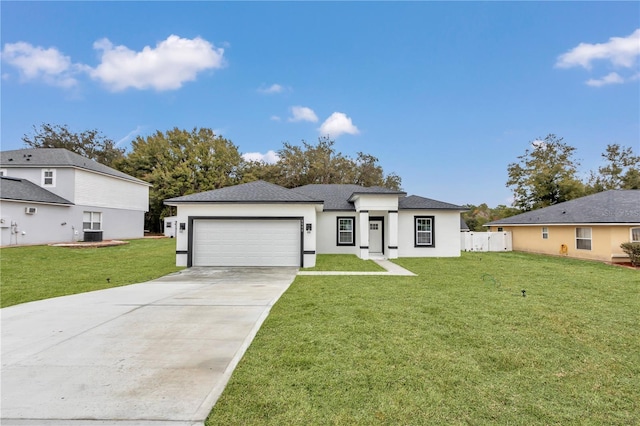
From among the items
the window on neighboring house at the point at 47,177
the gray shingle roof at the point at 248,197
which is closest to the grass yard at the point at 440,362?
the gray shingle roof at the point at 248,197

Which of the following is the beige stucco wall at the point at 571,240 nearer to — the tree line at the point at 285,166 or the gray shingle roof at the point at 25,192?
the tree line at the point at 285,166

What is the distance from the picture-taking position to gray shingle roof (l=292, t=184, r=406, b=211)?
1623 centimetres

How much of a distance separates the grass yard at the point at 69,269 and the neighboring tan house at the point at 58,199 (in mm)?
2919

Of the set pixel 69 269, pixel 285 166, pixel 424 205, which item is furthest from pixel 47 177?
pixel 424 205

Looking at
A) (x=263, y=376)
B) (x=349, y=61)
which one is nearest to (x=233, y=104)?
(x=349, y=61)

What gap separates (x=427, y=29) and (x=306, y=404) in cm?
1876

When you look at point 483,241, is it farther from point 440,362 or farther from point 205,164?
point 205,164

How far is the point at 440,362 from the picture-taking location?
378 centimetres

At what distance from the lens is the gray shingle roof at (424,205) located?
16.6m

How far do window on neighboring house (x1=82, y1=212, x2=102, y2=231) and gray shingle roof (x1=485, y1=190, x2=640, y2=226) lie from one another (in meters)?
30.0

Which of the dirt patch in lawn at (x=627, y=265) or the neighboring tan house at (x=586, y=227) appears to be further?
the neighboring tan house at (x=586, y=227)

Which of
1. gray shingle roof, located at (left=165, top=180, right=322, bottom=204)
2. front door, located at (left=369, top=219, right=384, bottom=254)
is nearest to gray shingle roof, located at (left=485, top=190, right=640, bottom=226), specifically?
front door, located at (left=369, top=219, right=384, bottom=254)

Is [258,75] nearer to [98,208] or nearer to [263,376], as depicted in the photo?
[98,208]

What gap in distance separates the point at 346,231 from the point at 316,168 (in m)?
17.1
